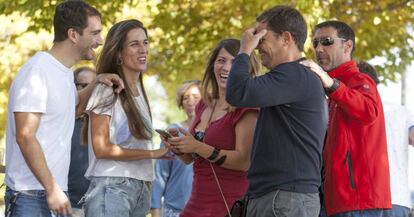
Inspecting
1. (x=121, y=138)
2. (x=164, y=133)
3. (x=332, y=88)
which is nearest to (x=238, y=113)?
(x=164, y=133)

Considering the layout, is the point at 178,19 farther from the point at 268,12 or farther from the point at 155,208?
the point at 268,12

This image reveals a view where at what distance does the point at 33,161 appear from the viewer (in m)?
4.90

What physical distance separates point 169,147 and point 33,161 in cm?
120

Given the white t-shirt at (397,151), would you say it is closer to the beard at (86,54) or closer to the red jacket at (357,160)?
the red jacket at (357,160)

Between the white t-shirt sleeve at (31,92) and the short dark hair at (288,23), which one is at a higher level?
the short dark hair at (288,23)

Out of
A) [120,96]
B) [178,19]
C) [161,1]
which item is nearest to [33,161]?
[120,96]

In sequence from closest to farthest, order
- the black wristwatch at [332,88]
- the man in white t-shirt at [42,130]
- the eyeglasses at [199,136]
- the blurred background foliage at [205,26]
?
the man in white t-shirt at [42,130] < the black wristwatch at [332,88] < the eyeglasses at [199,136] < the blurred background foliage at [205,26]

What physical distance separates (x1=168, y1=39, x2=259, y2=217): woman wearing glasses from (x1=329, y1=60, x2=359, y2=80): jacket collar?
64 centimetres

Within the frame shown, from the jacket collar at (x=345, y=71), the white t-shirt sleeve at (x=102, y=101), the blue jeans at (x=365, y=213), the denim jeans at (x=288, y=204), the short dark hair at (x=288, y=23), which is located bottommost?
the blue jeans at (x=365, y=213)

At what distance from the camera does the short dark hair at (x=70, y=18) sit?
17.7 feet

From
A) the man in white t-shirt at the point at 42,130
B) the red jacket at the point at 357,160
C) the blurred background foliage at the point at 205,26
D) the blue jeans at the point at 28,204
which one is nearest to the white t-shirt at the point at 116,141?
the man in white t-shirt at the point at 42,130

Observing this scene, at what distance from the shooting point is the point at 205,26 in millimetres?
14164

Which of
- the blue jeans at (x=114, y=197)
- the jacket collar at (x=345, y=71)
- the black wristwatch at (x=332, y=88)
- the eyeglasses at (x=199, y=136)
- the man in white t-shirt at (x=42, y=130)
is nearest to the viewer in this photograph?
the man in white t-shirt at (x=42, y=130)

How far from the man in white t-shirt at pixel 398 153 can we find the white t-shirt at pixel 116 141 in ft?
5.90
